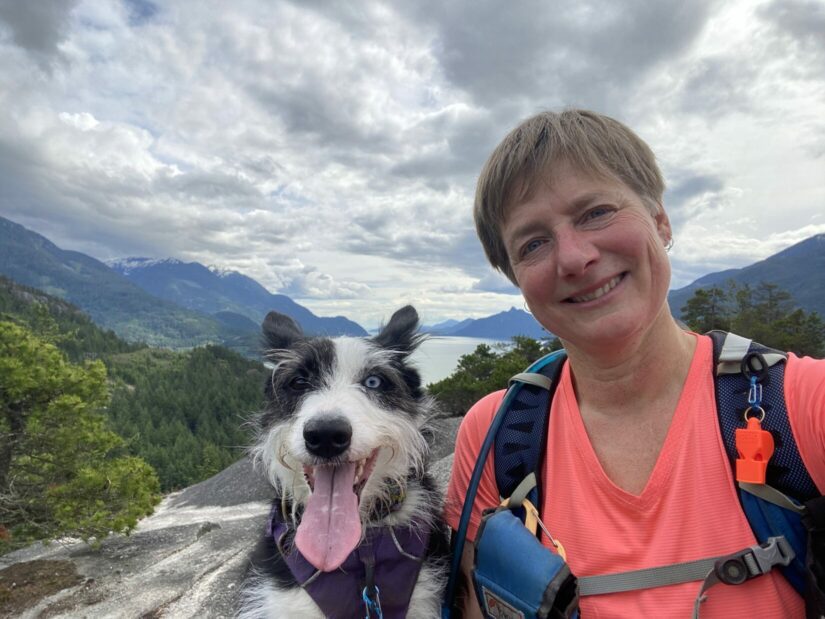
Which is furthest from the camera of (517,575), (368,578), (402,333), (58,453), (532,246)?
(58,453)

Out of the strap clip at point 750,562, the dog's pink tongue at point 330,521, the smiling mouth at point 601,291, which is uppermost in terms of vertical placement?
the smiling mouth at point 601,291

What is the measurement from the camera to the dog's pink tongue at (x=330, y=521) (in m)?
2.91

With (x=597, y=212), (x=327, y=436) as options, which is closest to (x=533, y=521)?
(x=327, y=436)

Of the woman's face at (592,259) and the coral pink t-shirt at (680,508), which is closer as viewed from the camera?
the coral pink t-shirt at (680,508)

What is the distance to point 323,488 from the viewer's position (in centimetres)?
310

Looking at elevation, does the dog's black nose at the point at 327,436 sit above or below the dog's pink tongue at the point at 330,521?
above

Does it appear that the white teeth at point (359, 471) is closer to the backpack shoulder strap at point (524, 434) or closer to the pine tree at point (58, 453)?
the backpack shoulder strap at point (524, 434)

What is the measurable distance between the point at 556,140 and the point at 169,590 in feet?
29.1

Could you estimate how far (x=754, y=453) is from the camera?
191 centimetres

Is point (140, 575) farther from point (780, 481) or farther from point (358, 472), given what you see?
point (780, 481)

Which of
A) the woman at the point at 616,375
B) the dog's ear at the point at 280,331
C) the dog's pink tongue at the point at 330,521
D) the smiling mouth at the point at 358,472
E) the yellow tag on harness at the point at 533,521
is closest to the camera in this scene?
the woman at the point at 616,375

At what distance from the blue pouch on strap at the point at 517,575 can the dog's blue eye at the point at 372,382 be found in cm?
151

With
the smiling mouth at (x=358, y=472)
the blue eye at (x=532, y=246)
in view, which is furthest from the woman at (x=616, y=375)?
the smiling mouth at (x=358, y=472)

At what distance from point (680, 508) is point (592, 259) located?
1.15m
